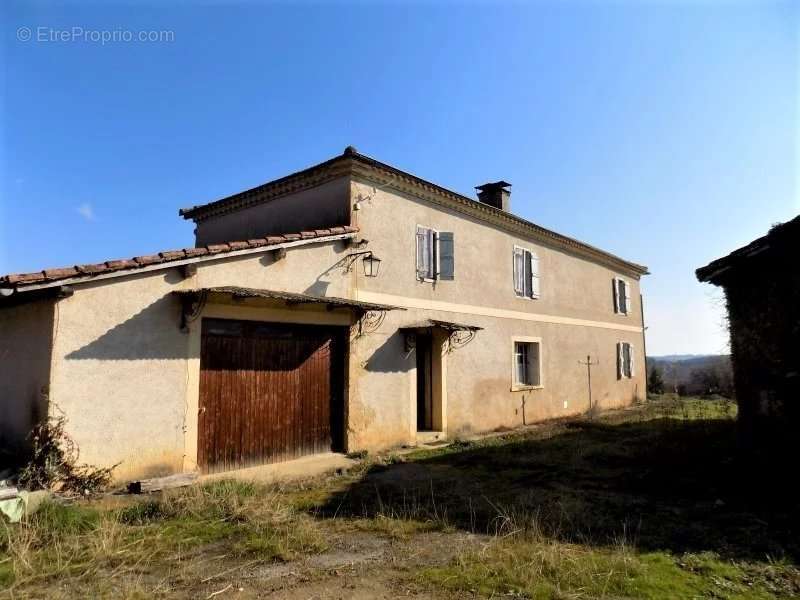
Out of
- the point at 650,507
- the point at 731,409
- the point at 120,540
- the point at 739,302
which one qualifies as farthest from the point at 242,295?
the point at 731,409

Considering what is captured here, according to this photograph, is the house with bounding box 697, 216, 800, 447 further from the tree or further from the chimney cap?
the tree

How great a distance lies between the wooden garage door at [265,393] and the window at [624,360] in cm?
1300

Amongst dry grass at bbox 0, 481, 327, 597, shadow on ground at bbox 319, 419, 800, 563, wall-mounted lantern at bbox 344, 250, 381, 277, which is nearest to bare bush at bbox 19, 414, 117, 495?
dry grass at bbox 0, 481, 327, 597

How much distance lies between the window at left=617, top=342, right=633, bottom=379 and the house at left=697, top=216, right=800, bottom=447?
39.6ft

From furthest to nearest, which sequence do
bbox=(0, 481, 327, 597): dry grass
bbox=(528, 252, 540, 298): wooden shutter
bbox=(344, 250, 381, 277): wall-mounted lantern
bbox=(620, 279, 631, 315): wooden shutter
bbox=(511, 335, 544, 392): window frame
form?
1. bbox=(620, 279, 631, 315): wooden shutter
2. bbox=(528, 252, 540, 298): wooden shutter
3. bbox=(511, 335, 544, 392): window frame
4. bbox=(344, 250, 381, 277): wall-mounted lantern
5. bbox=(0, 481, 327, 597): dry grass

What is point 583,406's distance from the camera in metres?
16.2

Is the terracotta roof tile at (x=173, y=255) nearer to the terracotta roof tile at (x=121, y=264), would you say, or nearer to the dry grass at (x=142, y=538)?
the terracotta roof tile at (x=121, y=264)

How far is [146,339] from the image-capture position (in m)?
6.80

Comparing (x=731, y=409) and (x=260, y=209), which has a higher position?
(x=260, y=209)

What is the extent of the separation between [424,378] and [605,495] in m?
5.58

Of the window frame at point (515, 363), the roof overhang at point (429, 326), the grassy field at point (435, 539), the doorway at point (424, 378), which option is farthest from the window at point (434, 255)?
the grassy field at point (435, 539)

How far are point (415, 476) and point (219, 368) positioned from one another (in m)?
3.25

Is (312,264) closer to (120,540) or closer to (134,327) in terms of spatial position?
(134,327)

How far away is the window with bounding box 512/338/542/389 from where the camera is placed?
14023mm
